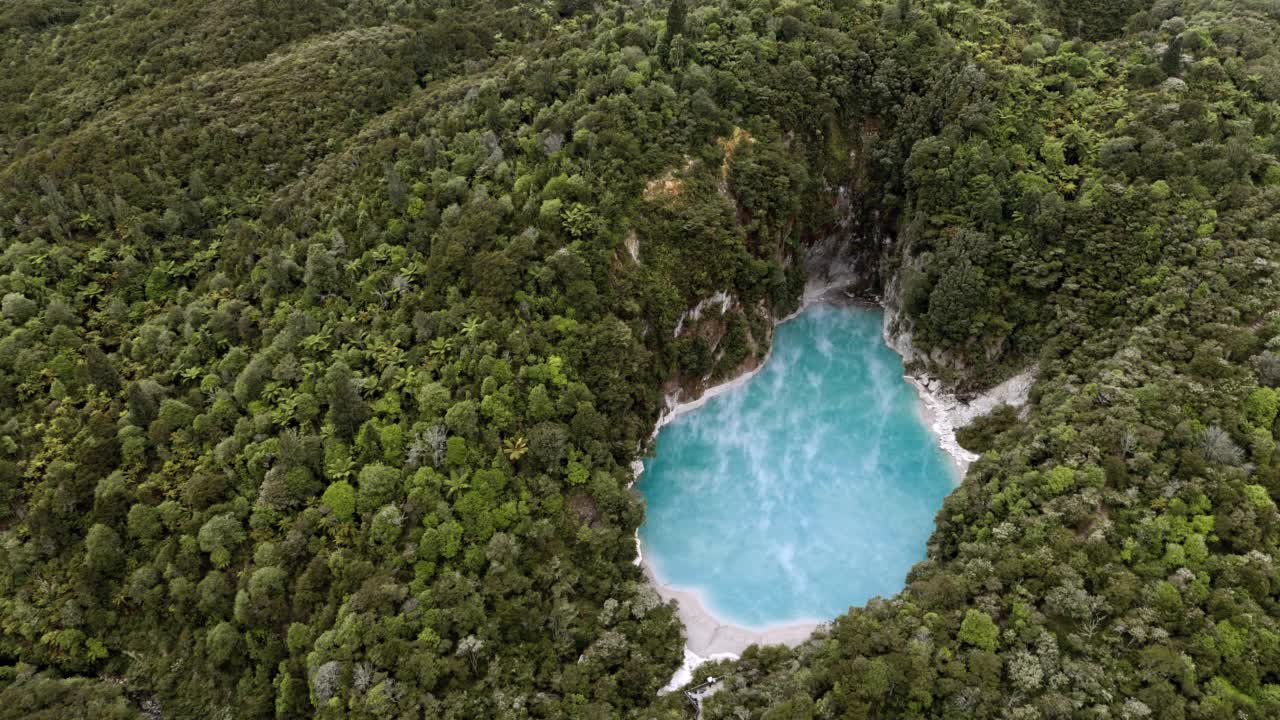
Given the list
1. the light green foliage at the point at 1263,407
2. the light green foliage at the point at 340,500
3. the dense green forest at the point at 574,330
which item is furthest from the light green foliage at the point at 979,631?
the light green foliage at the point at 340,500

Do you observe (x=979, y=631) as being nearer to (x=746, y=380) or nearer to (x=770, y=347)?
(x=746, y=380)

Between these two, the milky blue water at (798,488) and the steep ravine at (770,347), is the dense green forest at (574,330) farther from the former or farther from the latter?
the milky blue water at (798,488)

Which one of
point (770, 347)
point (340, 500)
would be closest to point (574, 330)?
point (340, 500)

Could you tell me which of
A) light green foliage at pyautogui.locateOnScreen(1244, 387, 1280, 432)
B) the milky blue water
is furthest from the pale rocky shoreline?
light green foliage at pyautogui.locateOnScreen(1244, 387, 1280, 432)

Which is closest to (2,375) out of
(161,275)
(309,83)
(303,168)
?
(161,275)

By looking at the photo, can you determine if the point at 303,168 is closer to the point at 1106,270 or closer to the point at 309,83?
the point at 309,83

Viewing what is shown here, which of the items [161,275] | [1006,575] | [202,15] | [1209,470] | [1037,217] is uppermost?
[202,15]
